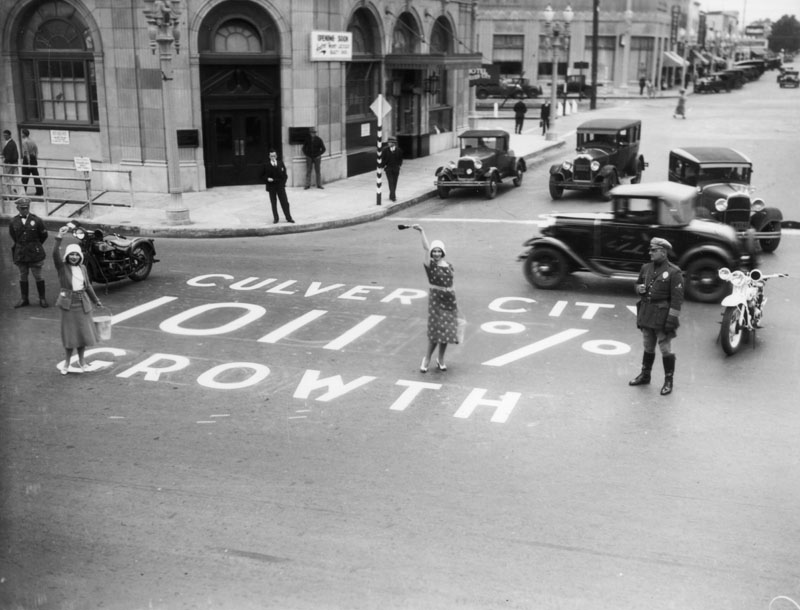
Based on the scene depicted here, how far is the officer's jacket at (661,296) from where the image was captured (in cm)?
1020

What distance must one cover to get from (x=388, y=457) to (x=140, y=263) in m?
→ 8.52

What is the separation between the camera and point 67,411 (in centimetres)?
977

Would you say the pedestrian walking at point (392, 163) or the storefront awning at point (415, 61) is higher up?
the storefront awning at point (415, 61)

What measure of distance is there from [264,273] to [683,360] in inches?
307

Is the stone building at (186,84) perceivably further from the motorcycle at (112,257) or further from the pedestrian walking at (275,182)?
the motorcycle at (112,257)

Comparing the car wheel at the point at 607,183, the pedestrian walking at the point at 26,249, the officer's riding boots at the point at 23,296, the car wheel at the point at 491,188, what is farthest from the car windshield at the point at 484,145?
the officer's riding boots at the point at 23,296

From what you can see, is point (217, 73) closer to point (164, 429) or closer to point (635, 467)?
point (164, 429)

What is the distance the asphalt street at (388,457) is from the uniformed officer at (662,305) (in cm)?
45

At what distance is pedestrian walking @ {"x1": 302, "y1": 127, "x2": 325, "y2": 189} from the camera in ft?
81.8

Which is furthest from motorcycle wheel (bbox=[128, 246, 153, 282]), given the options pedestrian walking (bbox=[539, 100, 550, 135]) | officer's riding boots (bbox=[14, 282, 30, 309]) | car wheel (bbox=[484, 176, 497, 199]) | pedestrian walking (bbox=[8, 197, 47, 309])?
pedestrian walking (bbox=[539, 100, 550, 135])

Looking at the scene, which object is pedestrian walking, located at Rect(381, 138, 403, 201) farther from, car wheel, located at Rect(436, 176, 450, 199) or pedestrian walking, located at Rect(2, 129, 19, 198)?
pedestrian walking, located at Rect(2, 129, 19, 198)

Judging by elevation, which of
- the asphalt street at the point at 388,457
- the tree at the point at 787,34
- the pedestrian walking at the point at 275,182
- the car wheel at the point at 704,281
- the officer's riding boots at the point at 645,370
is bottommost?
the asphalt street at the point at 388,457

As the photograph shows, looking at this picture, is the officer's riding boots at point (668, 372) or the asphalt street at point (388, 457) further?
the officer's riding boots at point (668, 372)

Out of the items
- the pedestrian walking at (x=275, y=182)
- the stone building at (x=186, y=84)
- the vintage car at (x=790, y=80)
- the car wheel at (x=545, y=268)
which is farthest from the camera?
the vintage car at (x=790, y=80)
